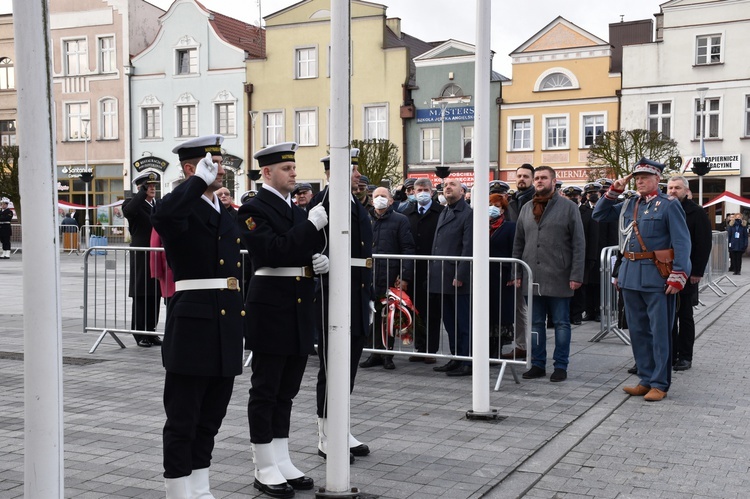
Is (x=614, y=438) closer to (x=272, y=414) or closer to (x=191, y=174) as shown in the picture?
(x=272, y=414)

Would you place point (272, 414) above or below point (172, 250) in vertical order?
below

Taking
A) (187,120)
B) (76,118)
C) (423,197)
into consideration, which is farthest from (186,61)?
(423,197)

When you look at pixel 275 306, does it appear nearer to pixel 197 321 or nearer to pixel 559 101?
pixel 197 321

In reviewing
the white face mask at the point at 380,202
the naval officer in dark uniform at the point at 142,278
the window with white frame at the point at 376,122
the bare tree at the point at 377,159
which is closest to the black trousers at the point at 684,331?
the white face mask at the point at 380,202

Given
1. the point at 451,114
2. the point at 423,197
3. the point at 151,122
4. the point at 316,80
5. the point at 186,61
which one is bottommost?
the point at 423,197

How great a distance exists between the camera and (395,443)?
6.21m

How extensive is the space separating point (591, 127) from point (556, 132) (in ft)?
5.22

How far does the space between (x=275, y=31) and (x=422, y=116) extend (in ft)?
30.2

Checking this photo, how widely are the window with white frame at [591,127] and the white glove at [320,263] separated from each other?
34.8 metres

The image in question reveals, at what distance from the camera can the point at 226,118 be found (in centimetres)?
4472

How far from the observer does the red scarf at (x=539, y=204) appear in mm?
8742

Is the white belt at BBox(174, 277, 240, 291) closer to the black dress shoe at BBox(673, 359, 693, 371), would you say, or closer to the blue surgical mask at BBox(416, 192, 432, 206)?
the blue surgical mask at BBox(416, 192, 432, 206)

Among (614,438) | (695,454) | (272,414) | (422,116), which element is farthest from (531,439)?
(422,116)

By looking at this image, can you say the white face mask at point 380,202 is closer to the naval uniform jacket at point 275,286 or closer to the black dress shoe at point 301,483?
the naval uniform jacket at point 275,286
